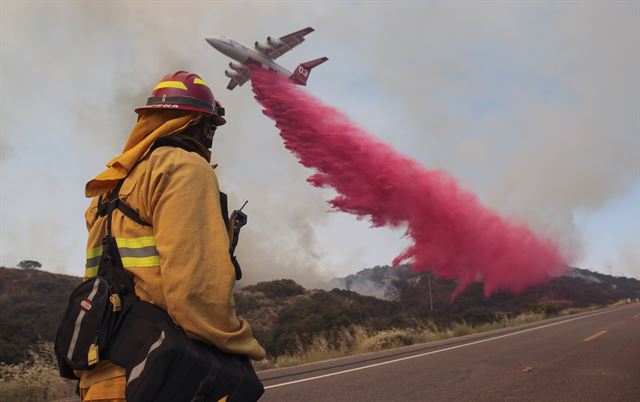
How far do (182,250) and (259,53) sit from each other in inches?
1081

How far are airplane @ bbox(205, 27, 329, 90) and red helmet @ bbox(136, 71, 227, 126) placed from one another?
84.6ft

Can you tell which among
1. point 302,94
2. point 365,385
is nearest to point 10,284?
point 302,94

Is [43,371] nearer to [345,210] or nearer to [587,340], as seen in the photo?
[587,340]

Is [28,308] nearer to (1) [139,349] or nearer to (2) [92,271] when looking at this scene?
(2) [92,271]

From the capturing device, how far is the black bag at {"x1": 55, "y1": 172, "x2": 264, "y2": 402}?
4.65 ft

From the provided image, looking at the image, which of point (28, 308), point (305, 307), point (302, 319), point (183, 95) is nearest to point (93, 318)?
point (183, 95)

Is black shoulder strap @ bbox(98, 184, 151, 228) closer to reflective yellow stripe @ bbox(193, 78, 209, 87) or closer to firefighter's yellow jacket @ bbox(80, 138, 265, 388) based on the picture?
firefighter's yellow jacket @ bbox(80, 138, 265, 388)

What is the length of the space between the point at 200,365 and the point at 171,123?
99 centimetres

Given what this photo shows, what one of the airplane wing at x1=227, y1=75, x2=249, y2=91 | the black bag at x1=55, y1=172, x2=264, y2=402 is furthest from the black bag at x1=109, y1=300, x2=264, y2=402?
the airplane wing at x1=227, y1=75, x2=249, y2=91

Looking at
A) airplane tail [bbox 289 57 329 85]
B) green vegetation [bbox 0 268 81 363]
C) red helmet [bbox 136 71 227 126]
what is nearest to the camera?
red helmet [bbox 136 71 227 126]

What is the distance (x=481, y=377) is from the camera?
7113 millimetres

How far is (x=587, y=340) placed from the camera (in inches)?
472

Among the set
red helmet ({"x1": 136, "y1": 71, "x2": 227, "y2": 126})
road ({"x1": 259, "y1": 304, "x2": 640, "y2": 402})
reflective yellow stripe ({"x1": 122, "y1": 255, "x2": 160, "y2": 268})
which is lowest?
road ({"x1": 259, "y1": 304, "x2": 640, "y2": 402})

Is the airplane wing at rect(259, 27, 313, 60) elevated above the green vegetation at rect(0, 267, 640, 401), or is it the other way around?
the airplane wing at rect(259, 27, 313, 60)
